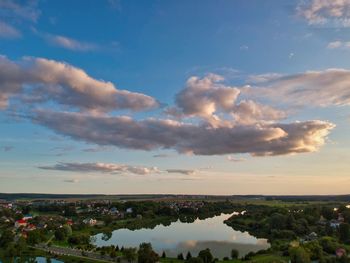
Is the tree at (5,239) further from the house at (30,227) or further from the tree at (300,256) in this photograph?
the tree at (300,256)

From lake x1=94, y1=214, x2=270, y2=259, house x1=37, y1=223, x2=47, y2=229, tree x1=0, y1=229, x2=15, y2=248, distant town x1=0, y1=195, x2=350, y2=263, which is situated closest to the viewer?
distant town x1=0, y1=195, x2=350, y2=263

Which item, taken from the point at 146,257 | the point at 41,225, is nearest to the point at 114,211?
the point at 41,225

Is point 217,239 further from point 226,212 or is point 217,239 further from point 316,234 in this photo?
point 226,212

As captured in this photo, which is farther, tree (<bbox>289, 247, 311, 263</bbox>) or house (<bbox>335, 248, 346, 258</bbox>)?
→ house (<bbox>335, 248, 346, 258</bbox>)

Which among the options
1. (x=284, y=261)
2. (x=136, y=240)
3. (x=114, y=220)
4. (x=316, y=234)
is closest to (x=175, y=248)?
(x=136, y=240)

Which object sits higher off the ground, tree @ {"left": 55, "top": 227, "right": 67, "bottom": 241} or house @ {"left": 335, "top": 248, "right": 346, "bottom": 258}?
tree @ {"left": 55, "top": 227, "right": 67, "bottom": 241}

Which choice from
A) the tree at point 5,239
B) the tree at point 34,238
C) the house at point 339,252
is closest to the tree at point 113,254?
the tree at point 34,238

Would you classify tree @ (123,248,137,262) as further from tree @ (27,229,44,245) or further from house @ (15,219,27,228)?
house @ (15,219,27,228)

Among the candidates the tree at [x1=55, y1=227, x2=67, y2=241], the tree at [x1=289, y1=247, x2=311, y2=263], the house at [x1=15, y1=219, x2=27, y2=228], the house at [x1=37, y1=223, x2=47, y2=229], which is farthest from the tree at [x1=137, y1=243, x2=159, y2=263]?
the house at [x1=15, y1=219, x2=27, y2=228]

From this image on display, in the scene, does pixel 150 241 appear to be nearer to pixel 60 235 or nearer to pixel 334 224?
pixel 60 235
